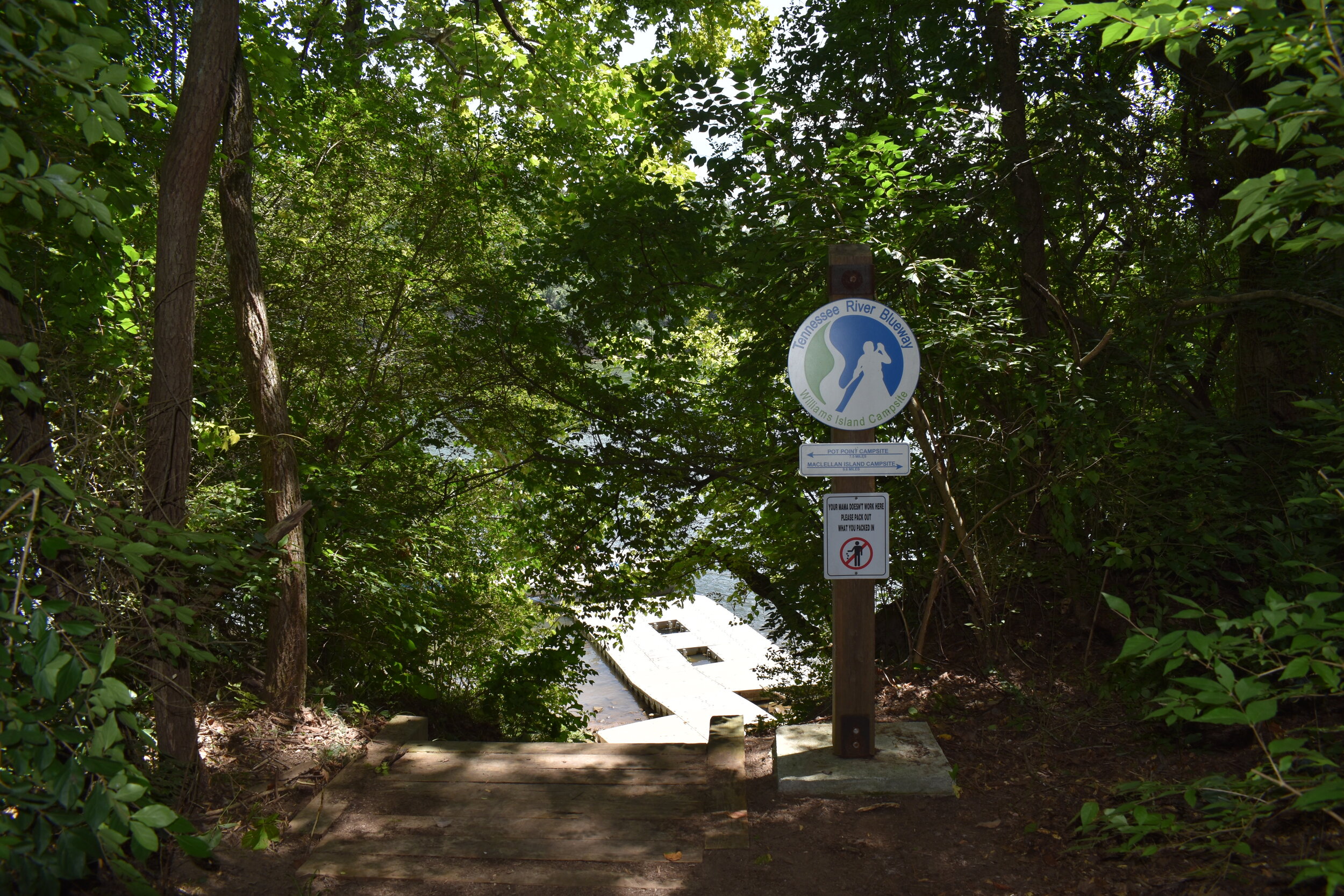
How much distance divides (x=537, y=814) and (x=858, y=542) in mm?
2026

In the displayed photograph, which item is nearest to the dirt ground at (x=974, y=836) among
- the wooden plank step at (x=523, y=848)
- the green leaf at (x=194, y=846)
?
the wooden plank step at (x=523, y=848)

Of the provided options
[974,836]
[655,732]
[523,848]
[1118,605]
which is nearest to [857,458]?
[974,836]

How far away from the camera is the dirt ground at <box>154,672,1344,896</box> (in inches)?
128

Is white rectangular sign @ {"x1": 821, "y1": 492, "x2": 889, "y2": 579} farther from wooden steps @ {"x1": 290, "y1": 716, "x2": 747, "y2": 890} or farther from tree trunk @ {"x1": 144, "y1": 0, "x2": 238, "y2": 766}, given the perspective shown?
tree trunk @ {"x1": 144, "y1": 0, "x2": 238, "y2": 766}

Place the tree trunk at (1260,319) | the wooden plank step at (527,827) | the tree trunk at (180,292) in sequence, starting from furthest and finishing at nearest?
the tree trunk at (1260,319) < the tree trunk at (180,292) < the wooden plank step at (527,827)

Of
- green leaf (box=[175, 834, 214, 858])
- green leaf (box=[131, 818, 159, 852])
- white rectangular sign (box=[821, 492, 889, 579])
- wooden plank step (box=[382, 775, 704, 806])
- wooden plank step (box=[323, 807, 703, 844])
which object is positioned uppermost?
white rectangular sign (box=[821, 492, 889, 579])

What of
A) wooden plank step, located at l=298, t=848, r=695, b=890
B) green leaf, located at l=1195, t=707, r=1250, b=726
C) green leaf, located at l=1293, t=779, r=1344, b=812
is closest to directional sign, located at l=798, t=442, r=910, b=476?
wooden plank step, located at l=298, t=848, r=695, b=890

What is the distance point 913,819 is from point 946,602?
259 centimetres

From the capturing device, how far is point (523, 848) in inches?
155

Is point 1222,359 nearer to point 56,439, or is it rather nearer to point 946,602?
point 946,602

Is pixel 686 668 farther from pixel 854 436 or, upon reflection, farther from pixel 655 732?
pixel 854 436

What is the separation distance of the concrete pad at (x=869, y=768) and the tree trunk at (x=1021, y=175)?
12.3 ft

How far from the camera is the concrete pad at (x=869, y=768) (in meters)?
4.24

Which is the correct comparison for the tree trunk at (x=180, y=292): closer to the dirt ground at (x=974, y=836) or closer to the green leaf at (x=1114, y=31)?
the dirt ground at (x=974, y=836)
